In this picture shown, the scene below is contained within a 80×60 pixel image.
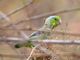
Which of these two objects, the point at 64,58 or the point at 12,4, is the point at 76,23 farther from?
the point at 64,58

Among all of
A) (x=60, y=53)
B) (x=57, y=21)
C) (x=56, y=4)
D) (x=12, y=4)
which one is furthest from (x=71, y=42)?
(x=56, y=4)

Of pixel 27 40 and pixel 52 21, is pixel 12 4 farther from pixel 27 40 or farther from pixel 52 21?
pixel 27 40

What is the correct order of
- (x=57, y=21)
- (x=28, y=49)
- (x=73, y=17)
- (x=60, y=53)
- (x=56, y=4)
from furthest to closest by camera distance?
1. (x=56, y=4)
2. (x=73, y=17)
3. (x=57, y=21)
4. (x=28, y=49)
5. (x=60, y=53)

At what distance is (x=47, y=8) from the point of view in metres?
6.49

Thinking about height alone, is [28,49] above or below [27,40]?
below

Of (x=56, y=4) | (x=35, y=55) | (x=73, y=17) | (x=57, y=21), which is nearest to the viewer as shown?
(x=35, y=55)

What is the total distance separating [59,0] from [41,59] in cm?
497

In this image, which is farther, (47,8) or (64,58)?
(47,8)

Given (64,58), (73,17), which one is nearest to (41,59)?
(64,58)

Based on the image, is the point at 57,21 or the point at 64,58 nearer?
the point at 64,58

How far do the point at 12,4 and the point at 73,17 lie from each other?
1.31 metres

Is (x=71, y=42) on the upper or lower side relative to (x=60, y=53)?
upper

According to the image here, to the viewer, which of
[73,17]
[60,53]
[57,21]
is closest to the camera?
[60,53]

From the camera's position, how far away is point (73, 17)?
6.25 metres
